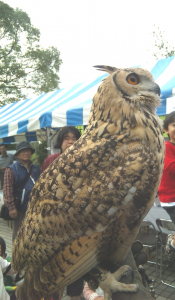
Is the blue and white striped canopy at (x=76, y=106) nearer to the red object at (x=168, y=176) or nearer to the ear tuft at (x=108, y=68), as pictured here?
the red object at (x=168, y=176)

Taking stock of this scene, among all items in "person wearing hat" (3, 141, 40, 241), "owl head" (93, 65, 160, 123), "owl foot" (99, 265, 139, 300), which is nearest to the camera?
"owl foot" (99, 265, 139, 300)

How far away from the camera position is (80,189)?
117 centimetres

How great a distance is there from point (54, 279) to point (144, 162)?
795 millimetres

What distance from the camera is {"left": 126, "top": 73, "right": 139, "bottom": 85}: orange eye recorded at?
4.40 feet

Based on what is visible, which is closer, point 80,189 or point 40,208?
point 80,189

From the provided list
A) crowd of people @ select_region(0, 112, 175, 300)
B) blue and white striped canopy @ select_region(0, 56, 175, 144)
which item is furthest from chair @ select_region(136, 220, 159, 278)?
blue and white striped canopy @ select_region(0, 56, 175, 144)

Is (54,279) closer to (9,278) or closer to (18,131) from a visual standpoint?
(9,278)

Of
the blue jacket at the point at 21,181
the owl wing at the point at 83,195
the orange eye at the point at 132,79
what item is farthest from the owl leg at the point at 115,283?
the blue jacket at the point at 21,181

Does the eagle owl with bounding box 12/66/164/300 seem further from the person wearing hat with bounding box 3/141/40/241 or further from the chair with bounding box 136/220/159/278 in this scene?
the chair with bounding box 136/220/159/278

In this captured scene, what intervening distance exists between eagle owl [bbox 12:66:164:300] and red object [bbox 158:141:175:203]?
4.27ft

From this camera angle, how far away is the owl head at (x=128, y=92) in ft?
4.25

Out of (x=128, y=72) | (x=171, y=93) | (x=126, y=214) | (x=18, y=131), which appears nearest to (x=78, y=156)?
(x=126, y=214)

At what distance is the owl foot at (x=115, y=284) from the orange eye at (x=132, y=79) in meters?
1.03

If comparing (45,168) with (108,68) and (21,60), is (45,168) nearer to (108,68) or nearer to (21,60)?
(108,68)
